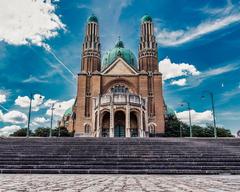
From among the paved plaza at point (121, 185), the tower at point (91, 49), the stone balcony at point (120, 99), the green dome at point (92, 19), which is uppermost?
the green dome at point (92, 19)

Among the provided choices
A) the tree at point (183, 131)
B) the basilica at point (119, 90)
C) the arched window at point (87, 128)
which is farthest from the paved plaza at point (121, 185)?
the tree at point (183, 131)

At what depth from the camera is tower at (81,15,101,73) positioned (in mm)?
53000

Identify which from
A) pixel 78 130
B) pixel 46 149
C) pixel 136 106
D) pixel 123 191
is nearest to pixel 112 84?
pixel 78 130

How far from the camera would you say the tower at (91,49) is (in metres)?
53.0

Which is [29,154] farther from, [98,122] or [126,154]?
[98,122]

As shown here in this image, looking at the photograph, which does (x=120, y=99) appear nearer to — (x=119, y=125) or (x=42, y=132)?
(x=119, y=125)

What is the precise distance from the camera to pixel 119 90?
4900 cm

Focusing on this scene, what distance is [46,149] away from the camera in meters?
15.1

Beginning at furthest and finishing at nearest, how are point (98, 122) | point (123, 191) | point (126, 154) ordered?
point (98, 122), point (126, 154), point (123, 191)

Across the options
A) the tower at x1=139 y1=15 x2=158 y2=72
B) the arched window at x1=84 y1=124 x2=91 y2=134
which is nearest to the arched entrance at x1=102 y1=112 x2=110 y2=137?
the arched window at x1=84 y1=124 x2=91 y2=134

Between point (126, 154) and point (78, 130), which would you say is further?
point (78, 130)

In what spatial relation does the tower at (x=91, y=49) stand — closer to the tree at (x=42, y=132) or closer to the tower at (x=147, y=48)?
the tower at (x=147, y=48)

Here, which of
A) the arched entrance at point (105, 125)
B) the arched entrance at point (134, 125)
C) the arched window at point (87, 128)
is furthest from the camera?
the arched window at point (87, 128)

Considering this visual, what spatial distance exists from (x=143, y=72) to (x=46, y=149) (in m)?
36.6
